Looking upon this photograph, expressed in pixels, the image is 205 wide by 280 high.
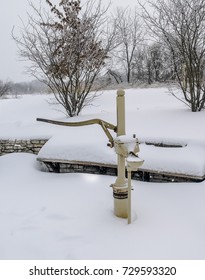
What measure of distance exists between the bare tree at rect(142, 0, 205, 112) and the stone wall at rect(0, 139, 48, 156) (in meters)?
2.87

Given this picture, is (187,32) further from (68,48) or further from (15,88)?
(15,88)

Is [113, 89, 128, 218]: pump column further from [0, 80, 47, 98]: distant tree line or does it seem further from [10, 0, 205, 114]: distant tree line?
[0, 80, 47, 98]: distant tree line

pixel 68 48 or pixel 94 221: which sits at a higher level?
pixel 68 48

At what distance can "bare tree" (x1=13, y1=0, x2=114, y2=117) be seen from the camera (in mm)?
6781

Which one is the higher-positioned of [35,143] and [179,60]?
[179,60]

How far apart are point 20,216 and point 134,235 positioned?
1.25 m

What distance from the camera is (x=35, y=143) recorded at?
5.31 metres

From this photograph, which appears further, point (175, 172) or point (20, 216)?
point (175, 172)

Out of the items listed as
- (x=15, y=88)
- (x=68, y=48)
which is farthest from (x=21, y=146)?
(x=15, y=88)

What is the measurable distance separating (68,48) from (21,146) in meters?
2.59

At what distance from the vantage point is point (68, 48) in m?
6.77
